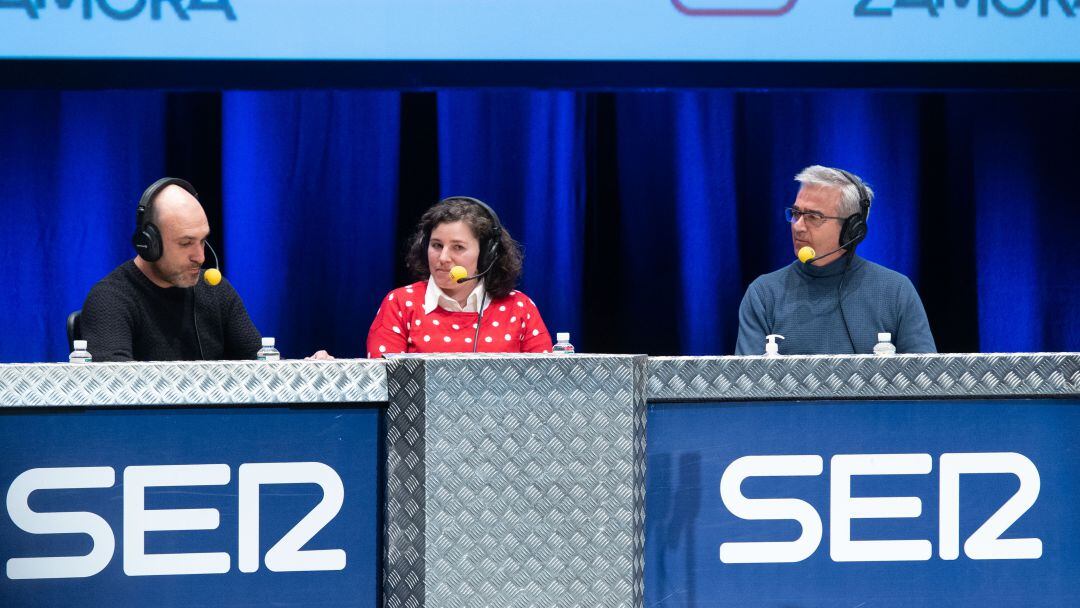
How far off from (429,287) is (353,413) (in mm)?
1833

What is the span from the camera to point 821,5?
3.80m

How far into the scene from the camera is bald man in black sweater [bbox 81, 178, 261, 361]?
254cm

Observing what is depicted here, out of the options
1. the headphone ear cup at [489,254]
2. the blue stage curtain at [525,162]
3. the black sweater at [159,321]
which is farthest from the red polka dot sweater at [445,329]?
the blue stage curtain at [525,162]

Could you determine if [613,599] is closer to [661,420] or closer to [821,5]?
[661,420]

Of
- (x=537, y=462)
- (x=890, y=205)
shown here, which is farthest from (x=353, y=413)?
(x=890, y=205)

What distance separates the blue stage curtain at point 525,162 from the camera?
4328 millimetres

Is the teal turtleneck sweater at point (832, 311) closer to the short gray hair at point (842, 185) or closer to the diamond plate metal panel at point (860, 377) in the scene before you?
the short gray hair at point (842, 185)

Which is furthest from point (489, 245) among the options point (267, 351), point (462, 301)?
point (267, 351)

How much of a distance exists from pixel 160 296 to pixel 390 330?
0.63 m

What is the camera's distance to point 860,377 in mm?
1303

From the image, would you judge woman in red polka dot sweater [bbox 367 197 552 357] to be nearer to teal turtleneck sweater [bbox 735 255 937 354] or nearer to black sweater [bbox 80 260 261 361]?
black sweater [bbox 80 260 261 361]

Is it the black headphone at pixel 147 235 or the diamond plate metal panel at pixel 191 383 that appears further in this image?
the black headphone at pixel 147 235

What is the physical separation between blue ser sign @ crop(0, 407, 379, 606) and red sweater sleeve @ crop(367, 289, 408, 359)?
172cm

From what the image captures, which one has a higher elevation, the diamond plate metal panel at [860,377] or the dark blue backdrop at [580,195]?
the dark blue backdrop at [580,195]
